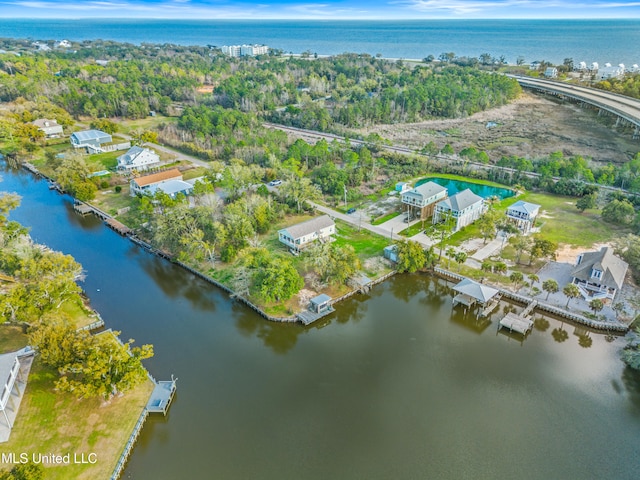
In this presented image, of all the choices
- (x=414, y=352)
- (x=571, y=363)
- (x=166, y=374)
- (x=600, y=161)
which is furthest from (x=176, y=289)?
(x=600, y=161)

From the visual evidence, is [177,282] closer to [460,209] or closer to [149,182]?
[149,182]

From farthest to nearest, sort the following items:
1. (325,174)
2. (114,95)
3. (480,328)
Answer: (114,95) < (325,174) < (480,328)

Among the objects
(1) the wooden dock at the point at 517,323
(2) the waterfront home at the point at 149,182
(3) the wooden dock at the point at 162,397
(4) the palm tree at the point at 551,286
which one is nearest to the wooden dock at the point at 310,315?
(3) the wooden dock at the point at 162,397

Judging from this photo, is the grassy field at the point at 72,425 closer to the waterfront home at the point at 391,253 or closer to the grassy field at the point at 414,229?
the waterfront home at the point at 391,253

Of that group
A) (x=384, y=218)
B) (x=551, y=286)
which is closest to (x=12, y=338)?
(x=384, y=218)

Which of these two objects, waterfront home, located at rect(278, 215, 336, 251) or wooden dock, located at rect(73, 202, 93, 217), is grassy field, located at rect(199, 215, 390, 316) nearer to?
waterfront home, located at rect(278, 215, 336, 251)

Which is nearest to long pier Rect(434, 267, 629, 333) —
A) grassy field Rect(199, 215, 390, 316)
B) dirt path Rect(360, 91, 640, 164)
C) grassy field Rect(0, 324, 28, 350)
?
grassy field Rect(199, 215, 390, 316)

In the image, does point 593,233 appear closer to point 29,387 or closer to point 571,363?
point 571,363
